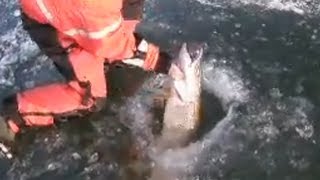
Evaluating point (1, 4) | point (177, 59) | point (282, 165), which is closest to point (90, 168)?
point (177, 59)

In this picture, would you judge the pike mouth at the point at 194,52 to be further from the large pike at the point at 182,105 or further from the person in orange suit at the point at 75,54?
the person in orange suit at the point at 75,54

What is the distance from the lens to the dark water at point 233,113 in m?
4.81

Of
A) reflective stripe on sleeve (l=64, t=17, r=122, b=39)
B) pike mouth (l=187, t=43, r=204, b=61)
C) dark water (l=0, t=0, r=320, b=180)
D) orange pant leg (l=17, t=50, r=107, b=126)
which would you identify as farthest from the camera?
dark water (l=0, t=0, r=320, b=180)

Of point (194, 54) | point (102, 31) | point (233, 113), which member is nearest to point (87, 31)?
point (102, 31)

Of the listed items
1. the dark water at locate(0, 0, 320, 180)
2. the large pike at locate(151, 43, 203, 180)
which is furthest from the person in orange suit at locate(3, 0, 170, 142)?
the large pike at locate(151, 43, 203, 180)

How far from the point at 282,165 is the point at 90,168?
1.30 meters

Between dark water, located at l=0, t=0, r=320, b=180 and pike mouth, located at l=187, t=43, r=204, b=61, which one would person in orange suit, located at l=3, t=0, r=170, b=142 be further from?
pike mouth, located at l=187, t=43, r=204, b=61

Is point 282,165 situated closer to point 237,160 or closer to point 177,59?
point 237,160

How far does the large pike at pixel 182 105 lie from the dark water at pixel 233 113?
91 millimetres

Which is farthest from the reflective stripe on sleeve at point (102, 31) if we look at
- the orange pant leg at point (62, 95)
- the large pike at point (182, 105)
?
the large pike at point (182, 105)

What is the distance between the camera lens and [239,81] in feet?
17.6

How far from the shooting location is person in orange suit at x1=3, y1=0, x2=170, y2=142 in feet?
14.2

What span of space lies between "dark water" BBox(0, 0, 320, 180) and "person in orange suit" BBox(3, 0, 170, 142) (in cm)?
24

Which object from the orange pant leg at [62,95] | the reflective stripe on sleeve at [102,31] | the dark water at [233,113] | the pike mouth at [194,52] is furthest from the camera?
the dark water at [233,113]
